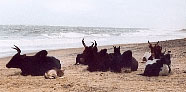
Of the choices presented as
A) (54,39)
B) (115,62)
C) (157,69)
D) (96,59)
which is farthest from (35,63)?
(54,39)

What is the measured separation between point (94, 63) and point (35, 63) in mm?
2126

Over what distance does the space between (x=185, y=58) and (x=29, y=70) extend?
740cm

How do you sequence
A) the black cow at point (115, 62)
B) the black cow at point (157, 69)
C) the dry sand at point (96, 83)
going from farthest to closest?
the black cow at point (115, 62) → the black cow at point (157, 69) → the dry sand at point (96, 83)

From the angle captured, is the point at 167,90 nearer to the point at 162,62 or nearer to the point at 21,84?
the point at 162,62

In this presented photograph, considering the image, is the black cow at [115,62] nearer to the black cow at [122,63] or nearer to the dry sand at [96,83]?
the black cow at [122,63]

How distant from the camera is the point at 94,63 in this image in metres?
12.6

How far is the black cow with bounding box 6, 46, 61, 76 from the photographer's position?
1161 cm

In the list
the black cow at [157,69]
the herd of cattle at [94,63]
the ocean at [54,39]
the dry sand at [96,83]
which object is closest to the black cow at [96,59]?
the herd of cattle at [94,63]

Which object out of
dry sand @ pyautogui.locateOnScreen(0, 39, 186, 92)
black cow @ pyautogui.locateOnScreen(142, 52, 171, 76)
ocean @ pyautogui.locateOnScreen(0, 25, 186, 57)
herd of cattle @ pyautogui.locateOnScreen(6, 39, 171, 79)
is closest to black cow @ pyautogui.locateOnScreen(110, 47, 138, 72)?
herd of cattle @ pyautogui.locateOnScreen(6, 39, 171, 79)

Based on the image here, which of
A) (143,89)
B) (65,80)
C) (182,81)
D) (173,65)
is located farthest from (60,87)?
(173,65)

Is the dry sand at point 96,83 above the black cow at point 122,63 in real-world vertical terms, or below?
below

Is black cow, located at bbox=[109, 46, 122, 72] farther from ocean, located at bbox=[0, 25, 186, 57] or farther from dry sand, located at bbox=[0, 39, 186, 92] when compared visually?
ocean, located at bbox=[0, 25, 186, 57]

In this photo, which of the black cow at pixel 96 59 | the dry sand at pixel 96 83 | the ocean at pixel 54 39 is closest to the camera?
the dry sand at pixel 96 83

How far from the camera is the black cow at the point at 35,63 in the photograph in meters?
11.6
